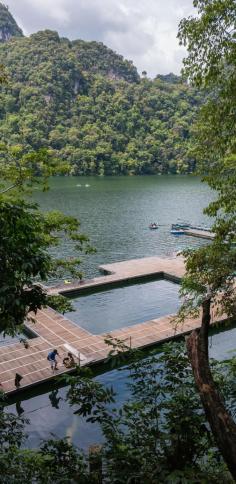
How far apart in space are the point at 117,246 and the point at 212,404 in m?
35.7

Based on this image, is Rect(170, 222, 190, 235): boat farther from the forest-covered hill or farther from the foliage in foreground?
the forest-covered hill

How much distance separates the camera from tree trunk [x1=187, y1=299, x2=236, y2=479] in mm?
4465

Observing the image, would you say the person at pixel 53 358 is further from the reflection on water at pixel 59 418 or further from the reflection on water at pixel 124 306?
the reflection on water at pixel 124 306

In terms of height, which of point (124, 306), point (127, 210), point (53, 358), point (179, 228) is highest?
point (127, 210)

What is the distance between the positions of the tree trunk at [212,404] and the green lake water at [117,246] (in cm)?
323

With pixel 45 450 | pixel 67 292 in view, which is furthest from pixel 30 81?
pixel 45 450

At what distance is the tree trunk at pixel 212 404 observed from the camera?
446 cm

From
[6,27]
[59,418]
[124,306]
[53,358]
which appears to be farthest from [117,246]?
[6,27]

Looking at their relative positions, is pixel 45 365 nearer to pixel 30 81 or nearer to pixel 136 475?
pixel 136 475

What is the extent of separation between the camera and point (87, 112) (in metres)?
123

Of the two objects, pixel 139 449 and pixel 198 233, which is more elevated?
pixel 139 449

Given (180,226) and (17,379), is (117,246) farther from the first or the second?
(17,379)

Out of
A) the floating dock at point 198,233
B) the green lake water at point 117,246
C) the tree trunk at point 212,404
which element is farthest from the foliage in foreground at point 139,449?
the floating dock at point 198,233

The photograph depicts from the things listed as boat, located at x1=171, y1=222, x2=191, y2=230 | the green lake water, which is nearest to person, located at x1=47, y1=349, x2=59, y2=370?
the green lake water
